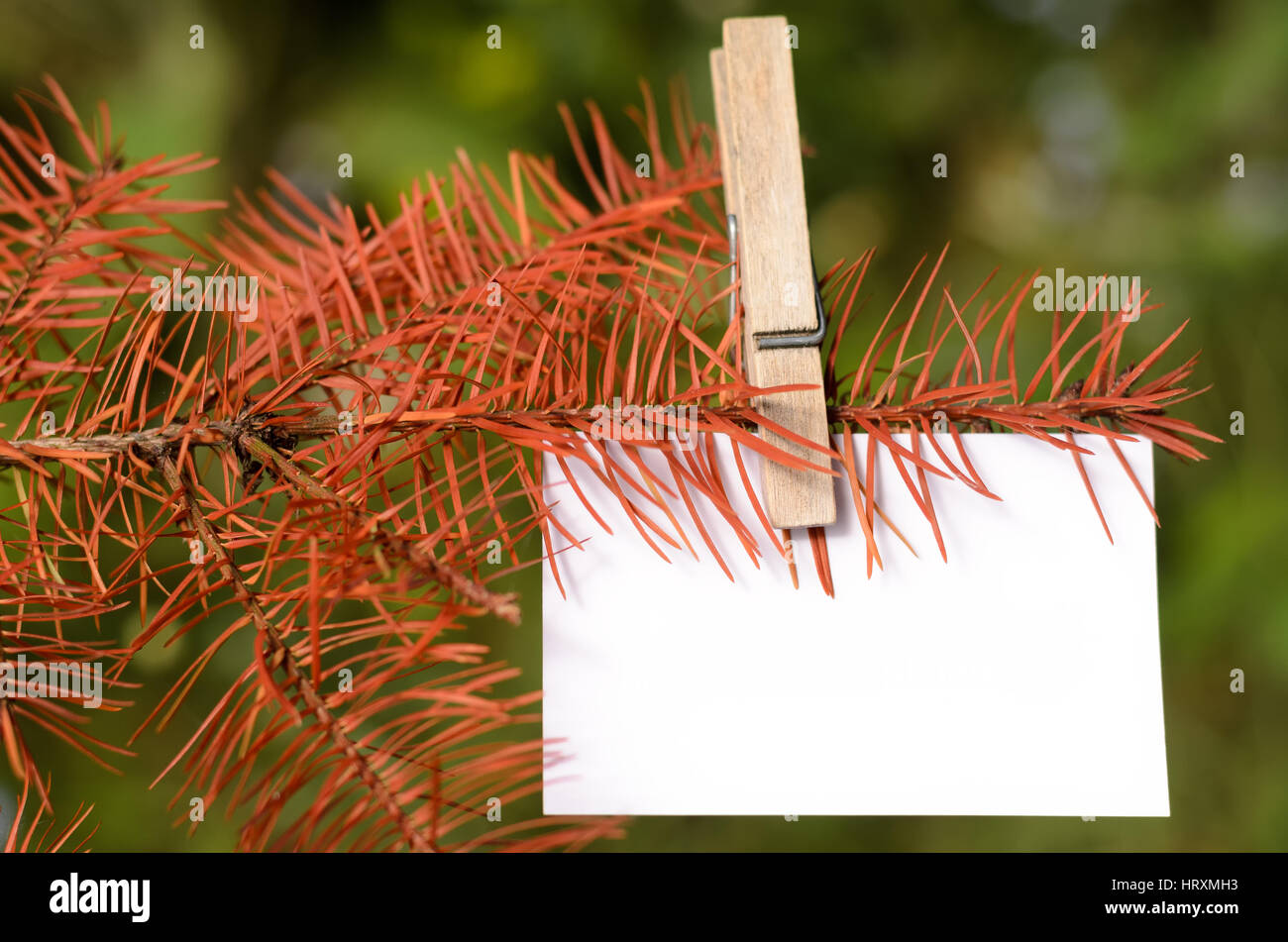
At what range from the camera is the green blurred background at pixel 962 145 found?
32cm

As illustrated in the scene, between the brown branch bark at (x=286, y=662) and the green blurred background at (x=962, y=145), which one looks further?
the green blurred background at (x=962, y=145)

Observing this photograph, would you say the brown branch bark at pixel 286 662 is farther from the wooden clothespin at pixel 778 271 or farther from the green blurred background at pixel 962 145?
the green blurred background at pixel 962 145

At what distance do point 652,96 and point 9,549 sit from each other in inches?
10.7

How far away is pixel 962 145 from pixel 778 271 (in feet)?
0.89

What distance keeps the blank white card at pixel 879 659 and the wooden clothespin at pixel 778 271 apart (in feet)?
0.05

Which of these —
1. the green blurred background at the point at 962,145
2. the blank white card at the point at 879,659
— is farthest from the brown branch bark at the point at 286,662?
the green blurred background at the point at 962,145

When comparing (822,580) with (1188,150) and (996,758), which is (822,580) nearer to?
(996,758)

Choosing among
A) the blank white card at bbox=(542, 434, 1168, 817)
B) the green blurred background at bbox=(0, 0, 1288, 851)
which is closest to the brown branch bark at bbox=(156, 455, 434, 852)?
the blank white card at bbox=(542, 434, 1168, 817)

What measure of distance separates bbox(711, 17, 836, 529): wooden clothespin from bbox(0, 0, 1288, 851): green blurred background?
201 mm

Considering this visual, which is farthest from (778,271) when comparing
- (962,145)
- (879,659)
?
(962,145)

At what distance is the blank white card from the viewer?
15 centimetres

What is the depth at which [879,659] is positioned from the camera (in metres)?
0.15

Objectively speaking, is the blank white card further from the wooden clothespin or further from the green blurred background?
the green blurred background

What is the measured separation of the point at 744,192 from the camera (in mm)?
137
